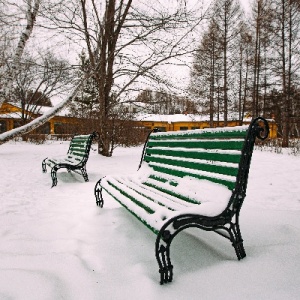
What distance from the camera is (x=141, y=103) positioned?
10.9 m

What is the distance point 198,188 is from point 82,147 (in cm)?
419

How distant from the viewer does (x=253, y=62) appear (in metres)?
23.0

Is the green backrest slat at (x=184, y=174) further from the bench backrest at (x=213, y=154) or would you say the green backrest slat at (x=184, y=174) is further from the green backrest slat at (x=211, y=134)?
the green backrest slat at (x=211, y=134)

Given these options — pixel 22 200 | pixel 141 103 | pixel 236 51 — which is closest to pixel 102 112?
pixel 141 103

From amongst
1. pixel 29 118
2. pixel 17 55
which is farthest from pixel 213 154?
pixel 29 118

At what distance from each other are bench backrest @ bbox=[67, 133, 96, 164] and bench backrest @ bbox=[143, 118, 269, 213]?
251cm

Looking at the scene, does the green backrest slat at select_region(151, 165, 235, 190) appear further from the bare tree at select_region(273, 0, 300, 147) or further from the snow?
the bare tree at select_region(273, 0, 300, 147)

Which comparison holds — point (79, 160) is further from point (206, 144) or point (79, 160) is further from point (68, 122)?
point (68, 122)

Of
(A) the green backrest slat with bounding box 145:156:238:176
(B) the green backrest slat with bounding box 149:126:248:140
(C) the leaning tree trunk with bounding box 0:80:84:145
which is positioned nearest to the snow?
(A) the green backrest slat with bounding box 145:156:238:176

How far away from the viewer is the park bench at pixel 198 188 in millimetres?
1819

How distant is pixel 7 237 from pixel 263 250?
245 cm

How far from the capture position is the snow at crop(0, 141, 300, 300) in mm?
1734

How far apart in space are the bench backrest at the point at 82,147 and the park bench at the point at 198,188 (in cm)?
253

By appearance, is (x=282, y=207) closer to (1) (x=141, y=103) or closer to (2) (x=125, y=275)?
(2) (x=125, y=275)
